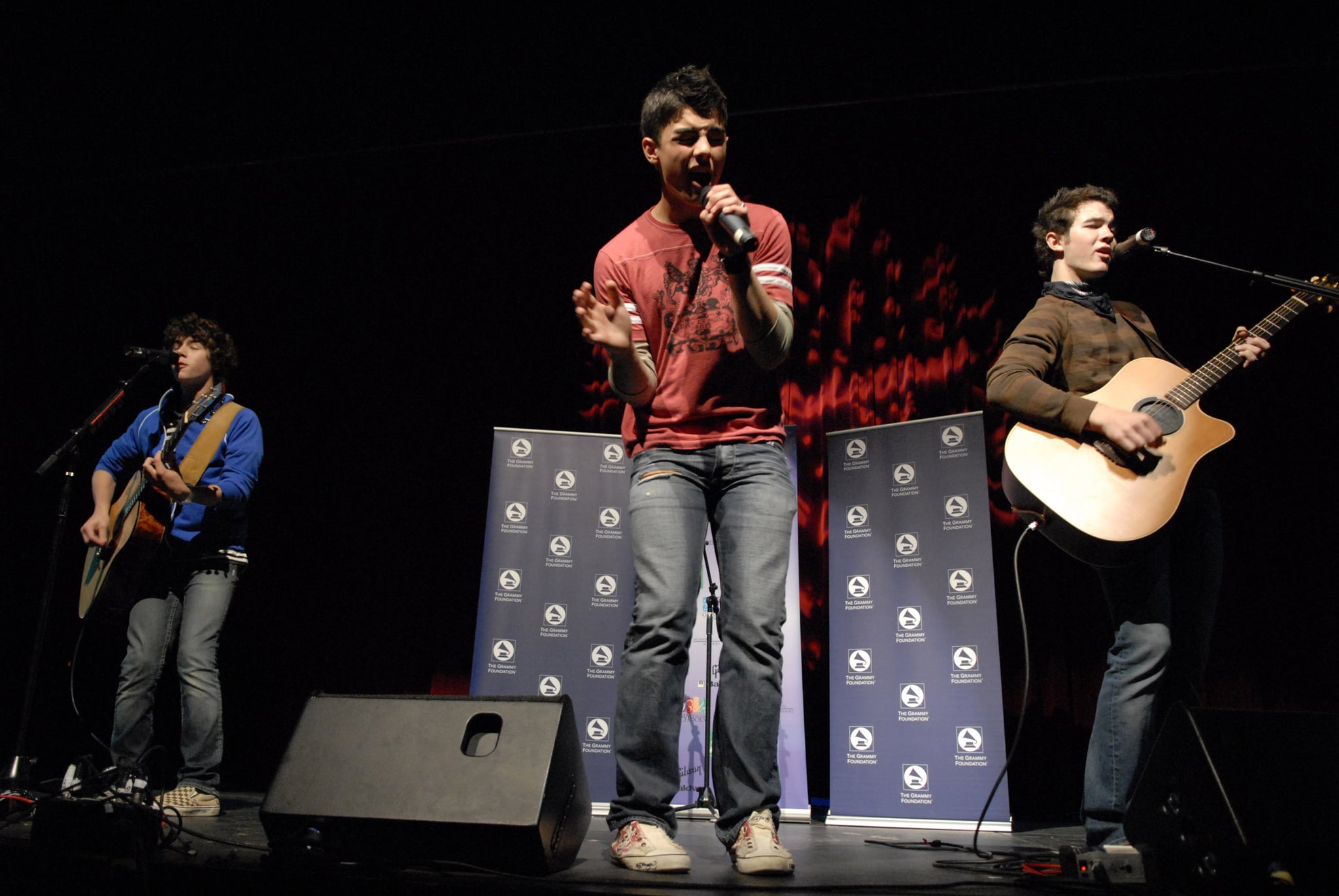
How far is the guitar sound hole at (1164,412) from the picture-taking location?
A: 228 centimetres

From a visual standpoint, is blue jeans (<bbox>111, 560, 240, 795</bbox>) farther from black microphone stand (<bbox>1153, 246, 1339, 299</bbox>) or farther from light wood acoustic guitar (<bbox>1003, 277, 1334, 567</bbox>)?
black microphone stand (<bbox>1153, 246, 1339, 299</bbox>)

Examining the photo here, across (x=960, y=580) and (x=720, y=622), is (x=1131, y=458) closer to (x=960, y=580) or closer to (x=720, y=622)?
(x=720, y=622)

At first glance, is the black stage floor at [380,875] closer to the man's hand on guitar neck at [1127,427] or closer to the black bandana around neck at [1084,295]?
the man's hand on guitar neck at [1127,427]

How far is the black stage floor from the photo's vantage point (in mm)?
1570

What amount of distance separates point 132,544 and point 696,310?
2472 mm

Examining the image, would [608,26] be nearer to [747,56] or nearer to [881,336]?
[747,56]

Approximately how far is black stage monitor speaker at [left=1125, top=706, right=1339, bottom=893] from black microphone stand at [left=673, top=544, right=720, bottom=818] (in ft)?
6.33

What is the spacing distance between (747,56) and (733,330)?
97.0 inches

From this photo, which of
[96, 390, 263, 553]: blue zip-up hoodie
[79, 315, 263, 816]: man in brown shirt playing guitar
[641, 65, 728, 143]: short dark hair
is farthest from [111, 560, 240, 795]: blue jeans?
[641, 65, 728, 143]: short dark hair

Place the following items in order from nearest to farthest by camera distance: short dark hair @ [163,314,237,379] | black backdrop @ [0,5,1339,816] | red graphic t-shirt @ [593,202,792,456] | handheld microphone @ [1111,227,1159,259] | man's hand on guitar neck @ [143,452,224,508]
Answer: red graphic t-shirt @ [593,202,792,456], handheld microphone @ [1111,227,1159,259], man's hand on guitar neck @ [143,452,224,508], short dark hair @ [163,314,237,379], black backdrop @ [0,5,1339,816]

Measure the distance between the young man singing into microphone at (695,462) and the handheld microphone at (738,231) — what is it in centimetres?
2

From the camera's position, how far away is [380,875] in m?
1.60

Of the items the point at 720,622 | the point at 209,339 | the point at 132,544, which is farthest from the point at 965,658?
the point at 209,339

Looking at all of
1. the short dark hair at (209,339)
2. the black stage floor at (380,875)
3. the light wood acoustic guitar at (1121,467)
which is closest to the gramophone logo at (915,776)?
the black stage floor at (380,875)
